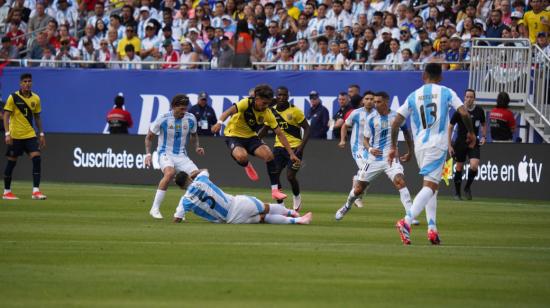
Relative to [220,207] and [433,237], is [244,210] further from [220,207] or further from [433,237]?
[433,237]

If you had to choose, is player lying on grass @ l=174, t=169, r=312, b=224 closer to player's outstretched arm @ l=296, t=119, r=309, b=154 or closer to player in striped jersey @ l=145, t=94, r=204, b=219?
player in striped jersey @ l=145, t=94, r=204, b=219

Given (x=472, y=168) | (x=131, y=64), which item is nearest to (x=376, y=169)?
(x=472, y=168)

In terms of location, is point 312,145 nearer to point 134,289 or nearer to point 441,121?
point 441,121

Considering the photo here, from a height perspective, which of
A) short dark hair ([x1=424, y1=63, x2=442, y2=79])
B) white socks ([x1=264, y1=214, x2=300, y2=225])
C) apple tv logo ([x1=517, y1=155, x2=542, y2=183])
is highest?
short dark hair ([x1=424, y1=63, x2=442, y2=79])

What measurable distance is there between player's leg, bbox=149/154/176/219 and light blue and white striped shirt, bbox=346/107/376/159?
420 cm

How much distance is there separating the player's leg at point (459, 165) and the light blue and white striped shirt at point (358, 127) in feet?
15.9

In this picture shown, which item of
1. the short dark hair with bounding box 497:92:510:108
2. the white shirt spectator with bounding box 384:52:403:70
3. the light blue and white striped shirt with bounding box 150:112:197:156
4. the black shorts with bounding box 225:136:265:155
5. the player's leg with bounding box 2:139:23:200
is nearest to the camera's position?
the light blue and white striped shirt with bounding box 150:112:197:156

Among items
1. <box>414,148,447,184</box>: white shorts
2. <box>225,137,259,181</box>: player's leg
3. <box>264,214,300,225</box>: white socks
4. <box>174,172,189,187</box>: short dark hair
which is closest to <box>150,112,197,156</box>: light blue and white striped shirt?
<box>225,137,259,181</box>: player's leg

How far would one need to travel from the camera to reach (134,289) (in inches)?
431

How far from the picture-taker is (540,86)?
2895 cm

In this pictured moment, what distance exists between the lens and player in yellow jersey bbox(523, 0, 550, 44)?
2886 centimetres

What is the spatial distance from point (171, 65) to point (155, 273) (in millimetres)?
22739

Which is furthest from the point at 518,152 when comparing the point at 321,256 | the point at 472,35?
the point at 321,256

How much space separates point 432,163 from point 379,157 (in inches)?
178
